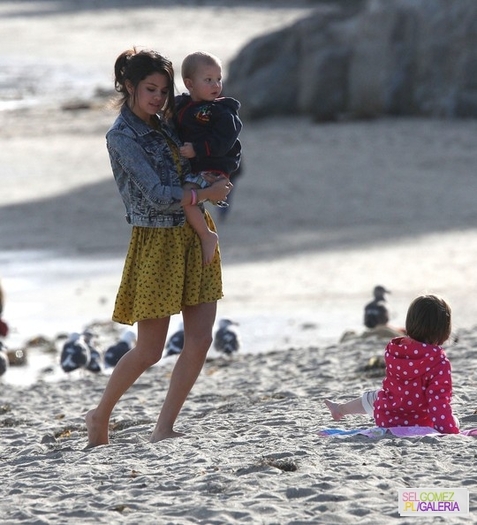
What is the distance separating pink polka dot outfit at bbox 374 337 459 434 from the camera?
5.98 meters

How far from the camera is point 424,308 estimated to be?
5984 mm

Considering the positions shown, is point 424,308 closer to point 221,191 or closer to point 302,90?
point 221,191

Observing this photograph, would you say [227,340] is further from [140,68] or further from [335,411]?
[140,68]

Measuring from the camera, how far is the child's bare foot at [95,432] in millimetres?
6332

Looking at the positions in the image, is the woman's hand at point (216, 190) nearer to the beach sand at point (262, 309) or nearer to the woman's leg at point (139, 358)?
the woman's leg at point (139, 358)

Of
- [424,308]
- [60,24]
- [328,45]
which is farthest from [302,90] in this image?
[60,24]

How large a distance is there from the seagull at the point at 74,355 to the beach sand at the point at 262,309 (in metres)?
0.13


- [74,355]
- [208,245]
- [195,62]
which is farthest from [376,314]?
[195,62]

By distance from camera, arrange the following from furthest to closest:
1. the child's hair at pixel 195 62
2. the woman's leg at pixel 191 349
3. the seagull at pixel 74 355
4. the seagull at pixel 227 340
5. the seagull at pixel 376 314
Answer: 1. the seagull at pixel 376 314
2. the seagull at pixel 227 340
3. the seagull at pixel 74 355
4. the woman's leg at pixel 191 349
5. the child's hair at pixel 195 62

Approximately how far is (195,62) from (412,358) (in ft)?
5.23

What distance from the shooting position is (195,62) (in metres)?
5.76

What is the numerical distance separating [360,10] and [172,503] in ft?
A: 73.3

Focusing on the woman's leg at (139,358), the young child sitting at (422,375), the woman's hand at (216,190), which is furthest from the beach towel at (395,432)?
the woman's hand at (216,190)

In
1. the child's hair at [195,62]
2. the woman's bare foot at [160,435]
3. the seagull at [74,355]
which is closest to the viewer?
the child's hair at [195,62]
